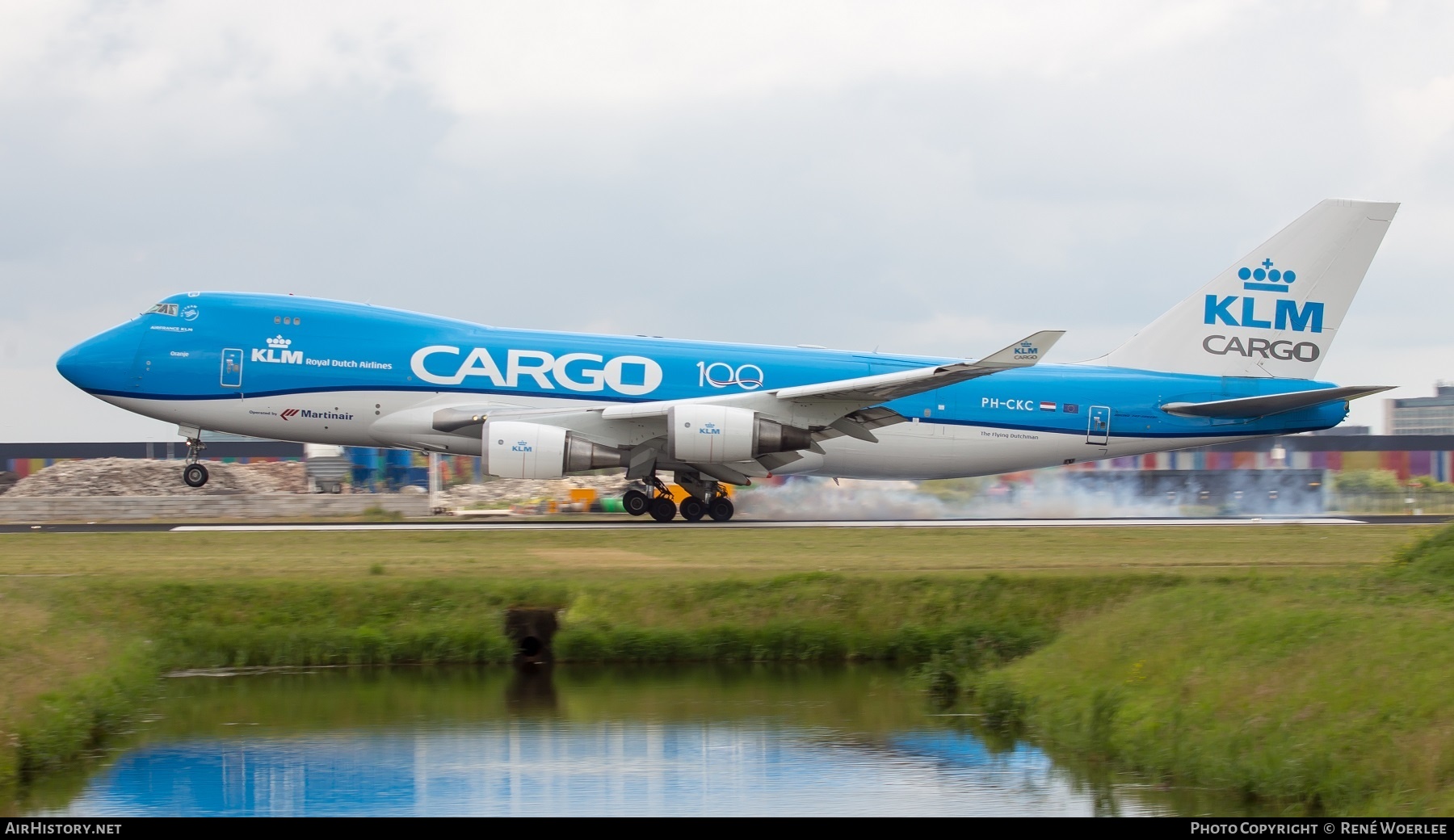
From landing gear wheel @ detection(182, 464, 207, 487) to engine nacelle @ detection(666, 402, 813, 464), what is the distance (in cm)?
966

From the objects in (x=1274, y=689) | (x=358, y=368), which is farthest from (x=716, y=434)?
(x=1274, y=689)

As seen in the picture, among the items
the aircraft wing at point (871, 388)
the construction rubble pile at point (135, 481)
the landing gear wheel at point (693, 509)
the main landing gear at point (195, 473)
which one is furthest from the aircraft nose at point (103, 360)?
the construction rubble pile at point (135, 481)

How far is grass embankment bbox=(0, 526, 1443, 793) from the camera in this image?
1642 cm

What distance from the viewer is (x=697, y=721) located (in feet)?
50.5

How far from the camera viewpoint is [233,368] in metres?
29.3

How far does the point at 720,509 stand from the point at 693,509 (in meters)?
0.58

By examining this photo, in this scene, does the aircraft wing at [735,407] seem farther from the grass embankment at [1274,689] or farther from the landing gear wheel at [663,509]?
the grass embankment at [1274,689]

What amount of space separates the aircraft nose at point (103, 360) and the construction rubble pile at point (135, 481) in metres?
14.3

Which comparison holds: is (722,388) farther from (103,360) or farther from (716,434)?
(103,360)

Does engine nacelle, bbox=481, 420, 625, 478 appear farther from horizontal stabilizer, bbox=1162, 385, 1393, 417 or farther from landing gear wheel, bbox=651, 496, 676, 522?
horizontal stabilizer, bbox=1162, 385, 1393, 417

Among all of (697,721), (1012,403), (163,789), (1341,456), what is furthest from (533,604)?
(1341,456)

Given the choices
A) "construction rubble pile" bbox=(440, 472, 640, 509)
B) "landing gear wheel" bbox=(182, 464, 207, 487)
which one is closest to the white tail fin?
"construction rubble pile" bbox=(440, 472, 640, 509)
